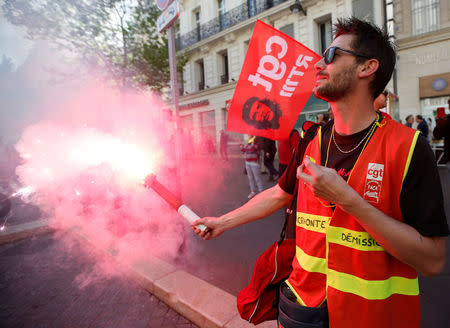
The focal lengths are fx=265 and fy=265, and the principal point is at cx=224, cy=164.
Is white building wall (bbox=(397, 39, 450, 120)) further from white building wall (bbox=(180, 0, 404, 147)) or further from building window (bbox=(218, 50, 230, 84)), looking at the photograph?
building window (bbox=(218, 50, 230, 84))

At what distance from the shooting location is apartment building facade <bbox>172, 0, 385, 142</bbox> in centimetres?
1444

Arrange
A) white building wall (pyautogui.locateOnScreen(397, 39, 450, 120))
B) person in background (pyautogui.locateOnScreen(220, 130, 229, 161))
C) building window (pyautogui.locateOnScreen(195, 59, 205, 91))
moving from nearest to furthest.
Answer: white building wall (pyautogui.locateOnScreen(397, 39, 450, 120)), person in background (pyautogui.locateOnScreen(220, 130, 229, 161)), building window (pyautogui.locateOnScreen(195, 59, 205, 91))

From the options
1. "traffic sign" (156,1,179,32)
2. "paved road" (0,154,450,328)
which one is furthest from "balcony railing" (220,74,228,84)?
"traffic sign" (156,1,179,32)

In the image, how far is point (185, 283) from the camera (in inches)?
113

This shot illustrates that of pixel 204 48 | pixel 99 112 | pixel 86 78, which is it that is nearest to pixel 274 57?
pixel 99 112

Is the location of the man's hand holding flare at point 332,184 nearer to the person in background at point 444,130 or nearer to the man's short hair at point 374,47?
the man's short hair at point 374,47

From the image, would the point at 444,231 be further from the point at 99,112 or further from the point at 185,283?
the point at 99,112

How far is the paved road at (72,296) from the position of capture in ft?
8.50

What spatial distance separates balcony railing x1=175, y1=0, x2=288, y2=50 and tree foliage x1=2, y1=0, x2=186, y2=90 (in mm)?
4737

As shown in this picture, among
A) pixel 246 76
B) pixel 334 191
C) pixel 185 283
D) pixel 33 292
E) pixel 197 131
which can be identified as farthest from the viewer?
pixel 197 131

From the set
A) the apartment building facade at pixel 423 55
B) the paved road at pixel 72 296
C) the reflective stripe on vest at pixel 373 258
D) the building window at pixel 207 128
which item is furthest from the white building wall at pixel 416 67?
the reflective stripe on vest at pixel 373 258

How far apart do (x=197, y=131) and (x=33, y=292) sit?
1939 cm

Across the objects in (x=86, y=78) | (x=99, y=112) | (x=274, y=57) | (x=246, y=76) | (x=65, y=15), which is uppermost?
(x=65, y=15)

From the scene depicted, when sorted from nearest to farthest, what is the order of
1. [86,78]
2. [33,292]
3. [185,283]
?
[185,283] < [33,292] < [86,78]
